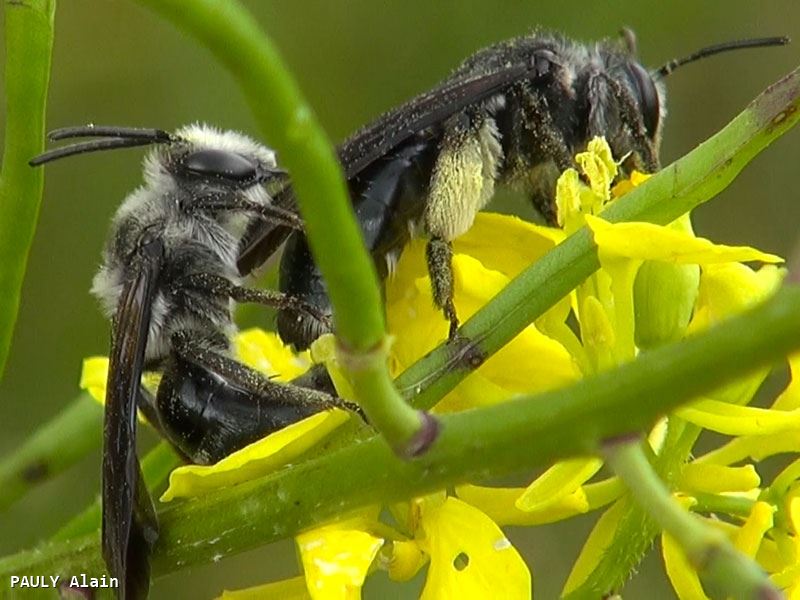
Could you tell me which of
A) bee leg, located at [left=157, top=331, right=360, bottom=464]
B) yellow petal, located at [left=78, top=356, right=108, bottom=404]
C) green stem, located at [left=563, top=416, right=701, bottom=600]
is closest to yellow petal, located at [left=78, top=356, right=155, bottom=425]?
yellow petal, located at [left=78, top=356, right=108, bottom=404]

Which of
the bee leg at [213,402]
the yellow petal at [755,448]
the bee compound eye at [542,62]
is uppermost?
the bee compound eye at [542,62]

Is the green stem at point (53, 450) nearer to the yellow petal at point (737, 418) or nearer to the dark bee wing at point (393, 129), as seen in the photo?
the dark bee wing at point (393, 129)

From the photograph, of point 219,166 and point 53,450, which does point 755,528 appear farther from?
point 53,450

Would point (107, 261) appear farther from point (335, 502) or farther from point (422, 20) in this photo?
point (422, 20)

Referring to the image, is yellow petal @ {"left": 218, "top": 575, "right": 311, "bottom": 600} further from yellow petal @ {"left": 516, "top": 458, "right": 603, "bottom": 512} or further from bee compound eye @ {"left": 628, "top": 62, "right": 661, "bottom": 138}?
bee compound eye @ {"left": 628, "top": 62, "right": 661, "bottom": 138}

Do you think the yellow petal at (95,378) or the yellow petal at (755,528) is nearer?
the yellow petal at (755,528)

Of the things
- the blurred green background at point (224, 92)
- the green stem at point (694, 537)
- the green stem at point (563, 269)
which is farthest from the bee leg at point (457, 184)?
the blurred green background at point (224, 92)

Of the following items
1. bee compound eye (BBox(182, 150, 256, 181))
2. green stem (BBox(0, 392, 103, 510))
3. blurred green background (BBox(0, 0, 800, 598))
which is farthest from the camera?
blurred green background (BBox(0, 0, 800, 598))
